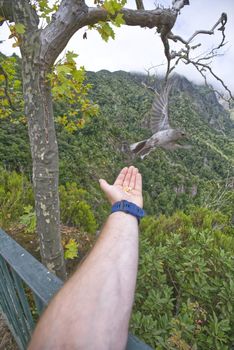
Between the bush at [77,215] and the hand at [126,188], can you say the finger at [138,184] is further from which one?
the bush at [77,215]

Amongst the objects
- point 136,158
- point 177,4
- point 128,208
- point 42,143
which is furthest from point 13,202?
point 128,208

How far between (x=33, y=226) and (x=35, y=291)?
210 cm

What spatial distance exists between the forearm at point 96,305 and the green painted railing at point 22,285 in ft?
0.29

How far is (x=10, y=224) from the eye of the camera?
3.41 meters

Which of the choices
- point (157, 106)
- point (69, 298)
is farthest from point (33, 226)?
point (69, 298)

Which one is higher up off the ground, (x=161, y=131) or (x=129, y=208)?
(x=161, y=131)

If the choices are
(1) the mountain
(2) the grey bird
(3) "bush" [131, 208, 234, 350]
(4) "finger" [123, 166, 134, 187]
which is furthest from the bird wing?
(4) "finger" [123, 166, 134, 187]

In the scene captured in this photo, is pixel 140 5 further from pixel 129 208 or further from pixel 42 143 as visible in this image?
pixel 129 208

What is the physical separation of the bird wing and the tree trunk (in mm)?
1426

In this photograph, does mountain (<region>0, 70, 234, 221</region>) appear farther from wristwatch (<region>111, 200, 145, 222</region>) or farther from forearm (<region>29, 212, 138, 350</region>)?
forearm (<region>29, 212, 138, 350</region>)

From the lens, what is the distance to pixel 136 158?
12.0 feet

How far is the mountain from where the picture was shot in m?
7.57

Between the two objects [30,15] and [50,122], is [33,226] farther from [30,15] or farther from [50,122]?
[30,15]

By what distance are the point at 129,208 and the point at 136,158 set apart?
2.51 meters
